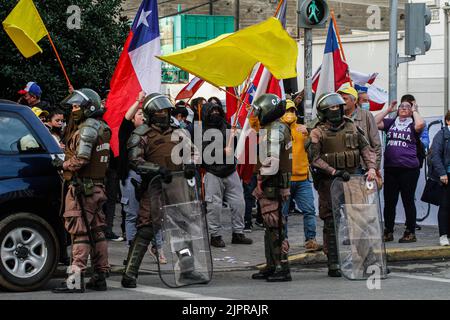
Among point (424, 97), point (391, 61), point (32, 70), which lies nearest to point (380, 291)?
point (391, 61)

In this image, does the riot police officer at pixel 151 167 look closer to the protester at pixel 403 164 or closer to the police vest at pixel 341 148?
the police vest at pixel 341 148

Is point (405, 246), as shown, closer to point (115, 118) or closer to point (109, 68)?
point (115, 118)

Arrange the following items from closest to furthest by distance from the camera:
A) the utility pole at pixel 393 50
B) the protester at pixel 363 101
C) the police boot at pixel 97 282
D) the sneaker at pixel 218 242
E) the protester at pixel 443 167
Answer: the police boot at pixel 97 282
the sneaker at pixel 218 242
the protester at pixel 443 167
the protester at pixel 363 101
the utility pole at pixel 393 50

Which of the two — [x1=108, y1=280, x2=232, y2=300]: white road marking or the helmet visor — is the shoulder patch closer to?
the helmet visor

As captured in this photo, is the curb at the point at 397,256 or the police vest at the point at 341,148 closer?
the police vest at the point at 341,148

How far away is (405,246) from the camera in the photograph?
13.0 metres

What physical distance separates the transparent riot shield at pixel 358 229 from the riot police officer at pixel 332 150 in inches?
9.9

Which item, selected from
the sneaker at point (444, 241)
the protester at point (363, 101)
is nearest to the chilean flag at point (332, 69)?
the protester at point (363, 101)

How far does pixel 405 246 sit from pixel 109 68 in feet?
19.6

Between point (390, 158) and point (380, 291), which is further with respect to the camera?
point (390, 158)

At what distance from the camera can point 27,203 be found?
951 centimetres

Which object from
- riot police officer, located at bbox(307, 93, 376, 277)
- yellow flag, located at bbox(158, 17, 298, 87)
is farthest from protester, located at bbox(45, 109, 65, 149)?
riot police officer, located at bbox(307, 93, 376, 277)

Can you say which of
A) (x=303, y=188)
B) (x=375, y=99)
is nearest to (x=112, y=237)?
(x=303, y=188)

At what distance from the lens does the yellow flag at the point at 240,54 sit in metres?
11.2
